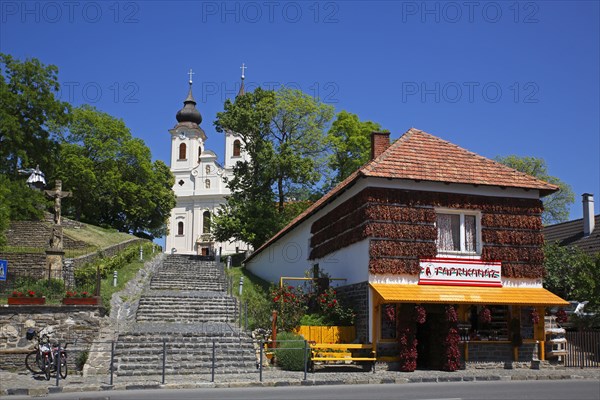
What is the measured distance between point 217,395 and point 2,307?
27.8ft

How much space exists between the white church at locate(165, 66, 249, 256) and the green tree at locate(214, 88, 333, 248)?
2800 cm

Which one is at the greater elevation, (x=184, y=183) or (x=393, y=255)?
(x=184, y=183)

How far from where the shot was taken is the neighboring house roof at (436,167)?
2030cm

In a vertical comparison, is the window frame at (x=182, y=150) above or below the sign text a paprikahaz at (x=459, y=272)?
above

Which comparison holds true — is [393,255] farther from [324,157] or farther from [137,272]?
[324,157]

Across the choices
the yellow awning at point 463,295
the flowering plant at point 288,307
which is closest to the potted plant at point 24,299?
the flowering plant at point 288,307

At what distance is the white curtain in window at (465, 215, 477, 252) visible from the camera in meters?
20.9

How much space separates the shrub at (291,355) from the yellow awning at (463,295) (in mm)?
2801

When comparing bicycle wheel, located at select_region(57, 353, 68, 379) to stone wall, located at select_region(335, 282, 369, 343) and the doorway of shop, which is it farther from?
the doorway of shop

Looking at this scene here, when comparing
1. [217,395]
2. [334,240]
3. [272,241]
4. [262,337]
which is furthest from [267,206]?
[217,395]

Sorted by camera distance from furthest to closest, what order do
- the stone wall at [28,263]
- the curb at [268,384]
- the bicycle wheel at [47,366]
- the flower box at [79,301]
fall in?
the stone wall at [28,263]
the flower box at [79,301]
the bicycle wheel at [47,366]
the curb at [268,384]

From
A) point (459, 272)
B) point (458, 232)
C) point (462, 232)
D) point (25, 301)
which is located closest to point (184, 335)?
point (25, 301)

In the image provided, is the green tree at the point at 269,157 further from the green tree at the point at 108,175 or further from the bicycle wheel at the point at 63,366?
the bicycle wheel at the point at 63,366

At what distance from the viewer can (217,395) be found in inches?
530
